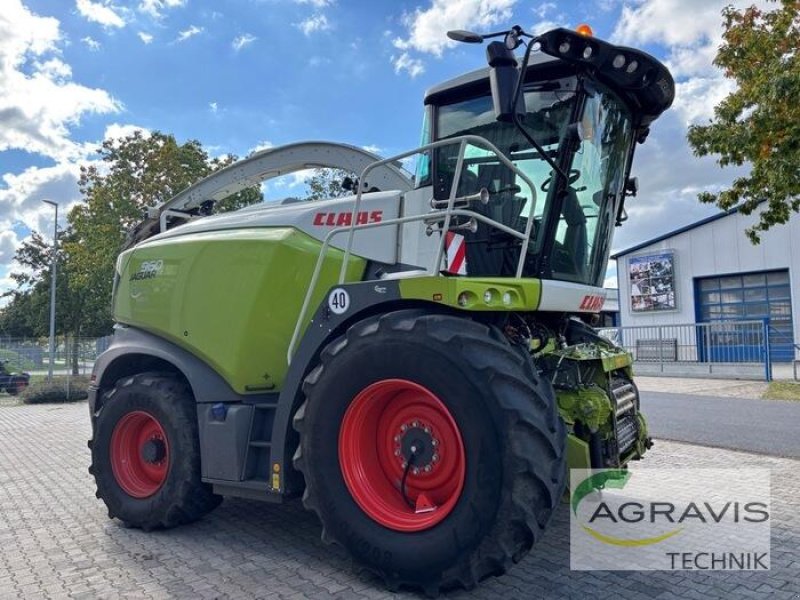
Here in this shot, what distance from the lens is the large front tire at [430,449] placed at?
9.64 ft

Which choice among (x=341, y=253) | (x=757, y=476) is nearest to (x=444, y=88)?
(x=341, y=253)

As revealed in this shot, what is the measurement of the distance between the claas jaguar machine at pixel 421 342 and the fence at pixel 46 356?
1827 cm

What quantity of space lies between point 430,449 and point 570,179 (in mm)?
1933

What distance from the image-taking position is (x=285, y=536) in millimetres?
4391

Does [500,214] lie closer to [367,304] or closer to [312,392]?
[367,304]

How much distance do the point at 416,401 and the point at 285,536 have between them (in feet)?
5.65

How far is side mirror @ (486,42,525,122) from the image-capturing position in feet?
10.6

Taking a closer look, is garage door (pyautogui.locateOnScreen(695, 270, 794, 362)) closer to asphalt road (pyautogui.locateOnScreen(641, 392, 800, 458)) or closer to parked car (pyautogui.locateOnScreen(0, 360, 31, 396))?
asphalt road (pyautogui.locateOnScreen(641, 392, 800, 458))

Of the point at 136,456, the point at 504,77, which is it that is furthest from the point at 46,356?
the point at 504,77

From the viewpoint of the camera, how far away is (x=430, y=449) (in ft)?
11.0

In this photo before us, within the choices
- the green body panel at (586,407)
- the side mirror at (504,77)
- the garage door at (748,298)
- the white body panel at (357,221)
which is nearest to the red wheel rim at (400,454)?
the green body panel at (586,407)

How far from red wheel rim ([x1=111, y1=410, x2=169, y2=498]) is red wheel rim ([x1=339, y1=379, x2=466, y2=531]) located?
76.2 inches

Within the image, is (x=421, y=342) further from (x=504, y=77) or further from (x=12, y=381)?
(x=12, y=381)

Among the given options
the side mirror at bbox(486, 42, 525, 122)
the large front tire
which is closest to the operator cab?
the side mirror at bbox(486, 42, 525, 122)
